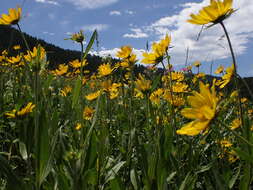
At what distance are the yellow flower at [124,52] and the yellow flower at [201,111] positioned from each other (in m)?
1.44

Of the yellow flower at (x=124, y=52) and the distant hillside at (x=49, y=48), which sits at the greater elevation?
the distant hillside at (x=49, y=48)

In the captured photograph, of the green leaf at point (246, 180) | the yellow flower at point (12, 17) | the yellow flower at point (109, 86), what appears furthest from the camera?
the yellow flower at point (109, 86)

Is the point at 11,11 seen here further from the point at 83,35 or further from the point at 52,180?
the point at 52,180

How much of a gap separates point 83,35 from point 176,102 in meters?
0.66

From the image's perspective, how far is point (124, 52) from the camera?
2127 mm

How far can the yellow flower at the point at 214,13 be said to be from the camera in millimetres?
971

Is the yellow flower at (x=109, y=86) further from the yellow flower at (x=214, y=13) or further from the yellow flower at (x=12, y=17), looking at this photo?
the yellow flower at (x=214, y=13)

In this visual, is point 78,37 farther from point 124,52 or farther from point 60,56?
point 60,56

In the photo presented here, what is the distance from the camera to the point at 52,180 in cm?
117

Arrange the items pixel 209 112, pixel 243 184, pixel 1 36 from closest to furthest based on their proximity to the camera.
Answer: pixel 209 112 → pixel 243 184 → pixel 1 36

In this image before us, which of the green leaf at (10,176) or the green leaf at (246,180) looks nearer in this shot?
the green leaf at (10,176)

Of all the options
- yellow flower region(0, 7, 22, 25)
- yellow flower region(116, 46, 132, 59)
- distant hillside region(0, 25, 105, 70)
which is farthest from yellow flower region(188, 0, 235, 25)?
distant hillside region(0, 25, 105, 70)

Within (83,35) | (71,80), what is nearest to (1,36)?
→ (71,80)

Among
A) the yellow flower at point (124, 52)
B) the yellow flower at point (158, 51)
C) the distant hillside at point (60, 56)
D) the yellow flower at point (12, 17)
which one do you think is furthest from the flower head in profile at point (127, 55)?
the distant hillside at point (60, 56)
